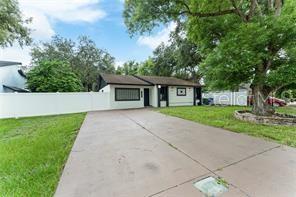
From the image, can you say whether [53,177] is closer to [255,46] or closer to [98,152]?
[98,152]

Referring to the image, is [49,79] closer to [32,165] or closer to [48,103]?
[48,103]

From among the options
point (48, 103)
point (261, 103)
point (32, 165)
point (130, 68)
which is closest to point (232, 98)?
point (261, 103)

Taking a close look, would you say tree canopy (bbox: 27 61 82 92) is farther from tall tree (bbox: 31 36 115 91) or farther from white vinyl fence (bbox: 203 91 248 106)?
white vinyl fence (bbox: 203 91 248 106)

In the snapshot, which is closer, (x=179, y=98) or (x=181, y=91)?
(x=179, y=98)

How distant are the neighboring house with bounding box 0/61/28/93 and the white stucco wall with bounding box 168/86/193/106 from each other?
14.6 m

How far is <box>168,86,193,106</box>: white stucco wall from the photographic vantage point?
18.3 meters

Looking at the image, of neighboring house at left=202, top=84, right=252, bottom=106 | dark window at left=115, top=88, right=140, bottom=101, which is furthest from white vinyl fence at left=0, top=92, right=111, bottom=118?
neighboring house at left=202, top=84, right=252, bottom=106

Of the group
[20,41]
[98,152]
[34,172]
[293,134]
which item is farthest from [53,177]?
[20,41]

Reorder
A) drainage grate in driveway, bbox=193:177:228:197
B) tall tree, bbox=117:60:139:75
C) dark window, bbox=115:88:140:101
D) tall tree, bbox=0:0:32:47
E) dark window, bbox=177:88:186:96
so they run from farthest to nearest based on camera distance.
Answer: tall tree, bbox=117:60:139:75 < dark window, bbox=177:88:186:96 < dark window, bbox=115:88:140:101 < tall tree, bbox=0:0:32:47 < drainage grate in driveway, bbox=193:177:228:197

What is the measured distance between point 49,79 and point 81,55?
35.9 feet

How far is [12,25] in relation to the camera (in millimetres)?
9711

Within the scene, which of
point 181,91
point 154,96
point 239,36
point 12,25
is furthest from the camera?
point 181,91


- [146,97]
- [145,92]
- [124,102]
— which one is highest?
[145,92]

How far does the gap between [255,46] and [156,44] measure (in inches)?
824
